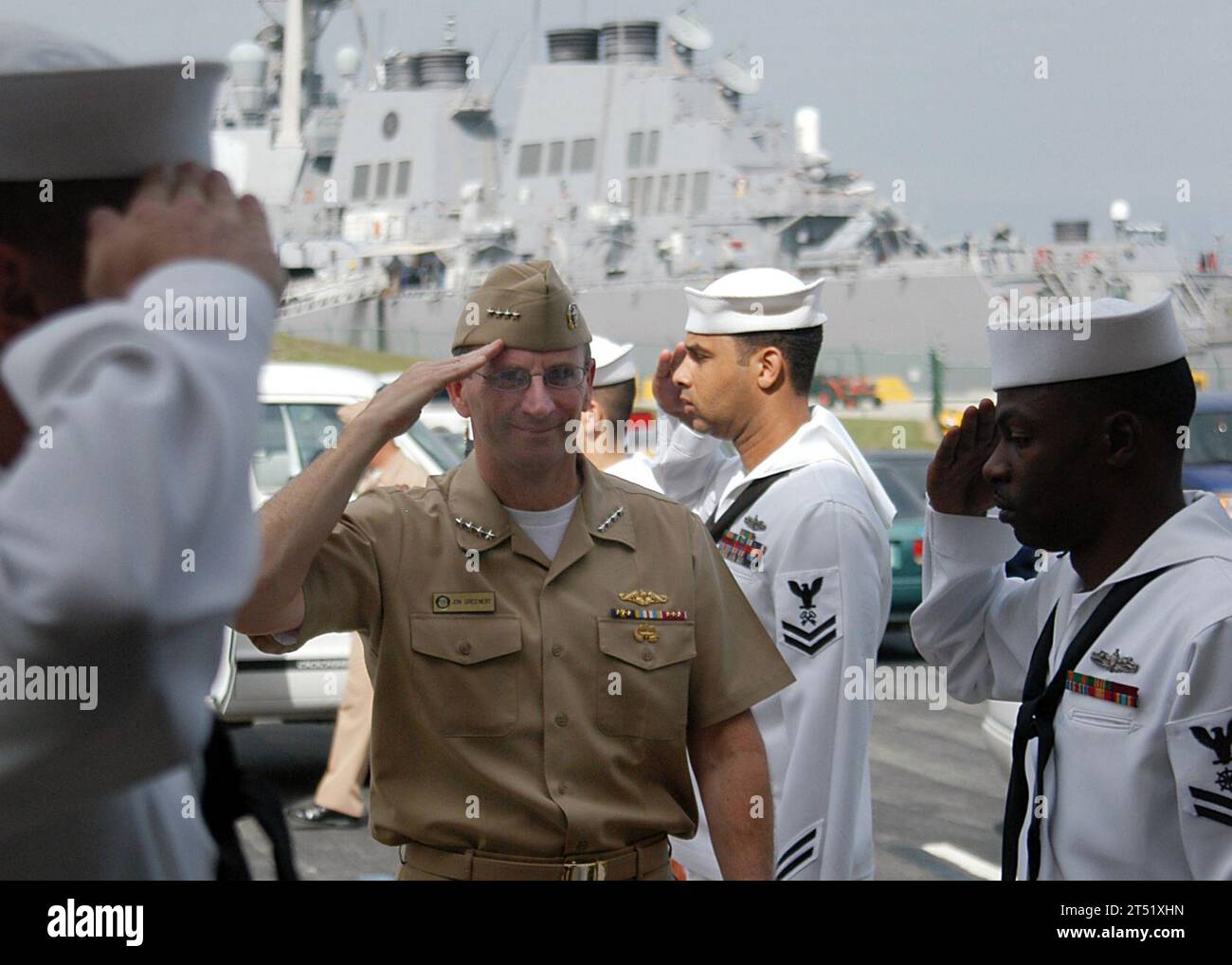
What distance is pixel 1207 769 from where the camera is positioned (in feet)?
7.04

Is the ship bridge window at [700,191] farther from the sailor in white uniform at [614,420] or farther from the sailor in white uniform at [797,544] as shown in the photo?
the sailor in white uniform at [797,544]

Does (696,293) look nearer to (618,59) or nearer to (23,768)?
(23,768)

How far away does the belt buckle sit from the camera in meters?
2.39

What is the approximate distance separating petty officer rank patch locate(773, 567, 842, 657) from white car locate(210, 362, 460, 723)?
3920 mm

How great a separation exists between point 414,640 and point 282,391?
5.90m

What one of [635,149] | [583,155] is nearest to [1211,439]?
[635,149]

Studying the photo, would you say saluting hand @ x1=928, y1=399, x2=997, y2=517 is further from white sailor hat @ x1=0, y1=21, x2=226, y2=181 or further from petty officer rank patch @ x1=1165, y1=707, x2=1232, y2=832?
white sailor hat @ x1=0, y1=21, x2=226, y2=181

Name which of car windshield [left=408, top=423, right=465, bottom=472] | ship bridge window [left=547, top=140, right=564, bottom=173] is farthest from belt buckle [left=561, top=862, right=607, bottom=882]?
ship bridge window [left=547, top=140, right=564, bottom=173]

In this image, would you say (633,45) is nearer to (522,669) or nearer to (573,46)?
(573,46)

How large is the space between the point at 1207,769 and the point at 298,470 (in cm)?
644

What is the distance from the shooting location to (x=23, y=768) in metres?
0.95

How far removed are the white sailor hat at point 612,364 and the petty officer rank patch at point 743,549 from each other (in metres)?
1.70

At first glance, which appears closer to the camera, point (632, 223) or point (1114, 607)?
point (1114, 607)
